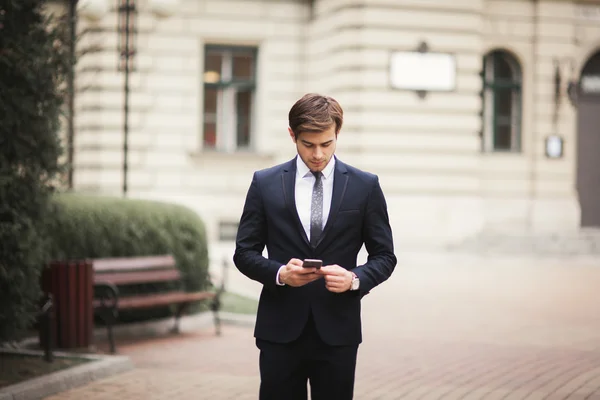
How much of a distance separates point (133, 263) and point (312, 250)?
666 centimetres

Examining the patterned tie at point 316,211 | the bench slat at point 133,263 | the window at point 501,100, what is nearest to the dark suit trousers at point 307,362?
the patterned tie at point 316,211

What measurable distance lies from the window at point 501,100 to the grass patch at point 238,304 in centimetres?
1099

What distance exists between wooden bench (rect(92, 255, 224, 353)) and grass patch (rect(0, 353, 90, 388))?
34.9 inches

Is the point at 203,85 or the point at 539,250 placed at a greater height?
the point at 203,85

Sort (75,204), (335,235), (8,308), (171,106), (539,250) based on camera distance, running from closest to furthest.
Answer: (335,235)
(8,308)
(75,204)
(539,250)
(171,106)

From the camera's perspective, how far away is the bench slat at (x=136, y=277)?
10.4 metres

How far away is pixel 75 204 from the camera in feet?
34.9

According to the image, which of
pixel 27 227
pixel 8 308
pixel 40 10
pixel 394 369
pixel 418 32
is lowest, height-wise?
pixel 394 369

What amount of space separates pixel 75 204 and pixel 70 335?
5.65 feet

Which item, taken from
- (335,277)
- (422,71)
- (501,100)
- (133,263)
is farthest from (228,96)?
(335,277)

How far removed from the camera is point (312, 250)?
13.9 ft

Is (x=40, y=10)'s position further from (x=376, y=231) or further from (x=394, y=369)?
(x=376, y=231)

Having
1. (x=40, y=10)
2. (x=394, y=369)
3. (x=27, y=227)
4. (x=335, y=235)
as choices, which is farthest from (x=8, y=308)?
(x=335, y=235)

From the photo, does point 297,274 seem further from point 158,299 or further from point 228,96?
point 228,96
